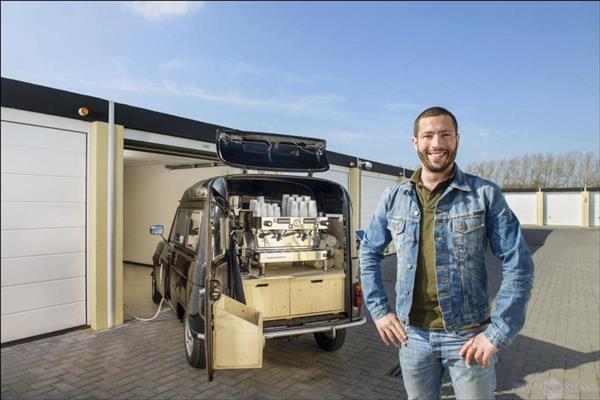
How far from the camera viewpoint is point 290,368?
435cm

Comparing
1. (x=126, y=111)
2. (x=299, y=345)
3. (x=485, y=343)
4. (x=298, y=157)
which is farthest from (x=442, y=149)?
(x=126, y=111)

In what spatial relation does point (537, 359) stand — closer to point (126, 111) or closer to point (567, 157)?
point (126, 111)

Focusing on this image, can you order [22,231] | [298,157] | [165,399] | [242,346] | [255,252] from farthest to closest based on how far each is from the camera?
[298,157] → [255,252] → [165,399] → [242,346] → [22,231]

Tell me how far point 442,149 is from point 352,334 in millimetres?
4204

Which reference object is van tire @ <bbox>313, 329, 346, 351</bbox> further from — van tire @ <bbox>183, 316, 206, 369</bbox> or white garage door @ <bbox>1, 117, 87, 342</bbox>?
white garage door @ <bbox>1, 117, 87, 342</bbox>

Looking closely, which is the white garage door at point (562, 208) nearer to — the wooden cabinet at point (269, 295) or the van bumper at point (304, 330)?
the van bumper at point (304, 330)

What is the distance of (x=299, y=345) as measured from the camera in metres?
5.09

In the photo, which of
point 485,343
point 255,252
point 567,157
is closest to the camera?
point 485,343

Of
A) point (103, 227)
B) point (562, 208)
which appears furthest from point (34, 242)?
point (562, 208)

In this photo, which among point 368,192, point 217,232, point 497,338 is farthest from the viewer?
point 368,192

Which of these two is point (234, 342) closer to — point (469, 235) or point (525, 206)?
point (469, 235)

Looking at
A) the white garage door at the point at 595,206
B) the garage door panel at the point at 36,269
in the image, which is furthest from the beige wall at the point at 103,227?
the white garage door at the point at 595,206

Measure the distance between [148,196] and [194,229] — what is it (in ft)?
23.9

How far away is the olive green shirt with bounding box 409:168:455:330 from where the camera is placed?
6.39 feet
